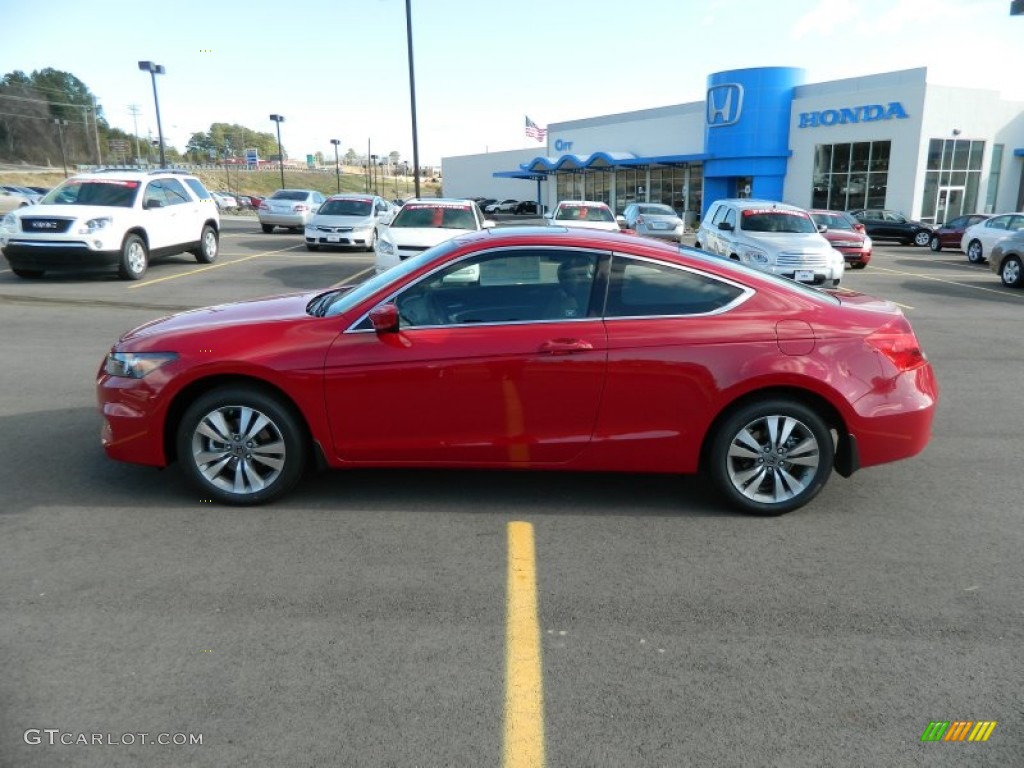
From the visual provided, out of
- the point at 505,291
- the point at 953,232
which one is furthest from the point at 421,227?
the point at 953,232

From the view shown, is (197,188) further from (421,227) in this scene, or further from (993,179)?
(993,179)

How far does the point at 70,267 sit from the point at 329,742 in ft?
42.0

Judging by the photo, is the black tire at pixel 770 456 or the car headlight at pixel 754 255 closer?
the black tire at pixel 770 456

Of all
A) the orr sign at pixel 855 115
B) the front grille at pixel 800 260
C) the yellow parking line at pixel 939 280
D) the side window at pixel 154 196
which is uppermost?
the orr sign at pixel 855 115

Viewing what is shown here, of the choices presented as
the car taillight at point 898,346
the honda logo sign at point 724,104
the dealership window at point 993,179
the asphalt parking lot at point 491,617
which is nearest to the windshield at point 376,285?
the asphalt parking lot at point 491,617

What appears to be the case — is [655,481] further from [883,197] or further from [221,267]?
[883,197]

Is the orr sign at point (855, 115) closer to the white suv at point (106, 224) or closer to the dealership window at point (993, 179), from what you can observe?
the dealership window at point (993, 179)

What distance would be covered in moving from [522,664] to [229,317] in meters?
2.75

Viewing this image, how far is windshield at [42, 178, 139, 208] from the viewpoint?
13.5m

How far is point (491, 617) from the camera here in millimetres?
3309

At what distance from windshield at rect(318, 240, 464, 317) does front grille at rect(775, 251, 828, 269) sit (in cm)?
1031

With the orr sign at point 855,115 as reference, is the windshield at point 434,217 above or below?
below

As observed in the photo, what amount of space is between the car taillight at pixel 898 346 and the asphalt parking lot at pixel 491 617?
871mm

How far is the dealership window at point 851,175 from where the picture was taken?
36.6m
